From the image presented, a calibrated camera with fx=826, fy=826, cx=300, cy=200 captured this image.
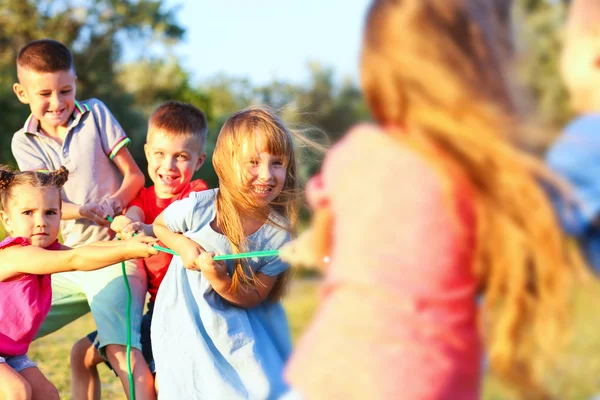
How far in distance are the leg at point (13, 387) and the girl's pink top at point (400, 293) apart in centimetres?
220

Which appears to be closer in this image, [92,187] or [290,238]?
[290,238]

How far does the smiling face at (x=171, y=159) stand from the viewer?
13.3 ft

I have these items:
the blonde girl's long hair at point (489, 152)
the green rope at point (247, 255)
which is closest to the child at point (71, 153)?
the green rope at point (247, 255)

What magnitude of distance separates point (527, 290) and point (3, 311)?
2663 millimetres

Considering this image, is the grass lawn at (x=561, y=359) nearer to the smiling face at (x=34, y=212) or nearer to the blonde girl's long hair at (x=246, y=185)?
the blonde girl's long hair at (x=246, y=185)

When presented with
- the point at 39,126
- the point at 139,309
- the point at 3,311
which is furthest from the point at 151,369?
the point at 39,126

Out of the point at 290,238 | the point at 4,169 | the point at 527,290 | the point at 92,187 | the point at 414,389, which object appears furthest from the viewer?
the point at 92,187

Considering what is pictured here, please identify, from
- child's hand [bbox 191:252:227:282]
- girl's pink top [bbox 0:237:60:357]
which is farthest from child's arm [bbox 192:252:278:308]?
girl's pink top [bbox 0:237:60:357]

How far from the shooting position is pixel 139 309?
407cm

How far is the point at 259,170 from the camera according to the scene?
361cm

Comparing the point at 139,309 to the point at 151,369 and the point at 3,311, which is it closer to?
the point at 151,369

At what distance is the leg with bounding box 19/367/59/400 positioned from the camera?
3.71 m

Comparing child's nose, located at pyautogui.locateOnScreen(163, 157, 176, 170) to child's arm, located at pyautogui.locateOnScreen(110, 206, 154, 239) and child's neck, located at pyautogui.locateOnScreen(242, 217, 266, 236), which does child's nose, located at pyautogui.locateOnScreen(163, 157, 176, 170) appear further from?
child's neck, located at pyautogui.locateOnScreen(242, 217, 266, 236)

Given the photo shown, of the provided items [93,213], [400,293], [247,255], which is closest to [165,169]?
[93,213]
